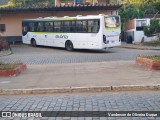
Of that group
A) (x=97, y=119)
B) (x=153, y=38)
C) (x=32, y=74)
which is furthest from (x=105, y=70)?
(x=153, y=38)

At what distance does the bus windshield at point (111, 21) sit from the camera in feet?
81.4

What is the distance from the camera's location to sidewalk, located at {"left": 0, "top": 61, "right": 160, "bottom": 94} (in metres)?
10.9

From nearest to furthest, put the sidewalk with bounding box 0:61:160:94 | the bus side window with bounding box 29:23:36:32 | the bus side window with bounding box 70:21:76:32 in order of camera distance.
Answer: the sidewalk with bounding box 0:61:160:94, the bus side window with bounding box 70:21:76:32, the bus side window with bounding box 29:23:36:32

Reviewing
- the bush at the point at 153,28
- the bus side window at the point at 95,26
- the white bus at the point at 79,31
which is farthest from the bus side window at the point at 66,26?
the bush at the point at 153,28

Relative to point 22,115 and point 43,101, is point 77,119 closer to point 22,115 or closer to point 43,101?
point 22,115

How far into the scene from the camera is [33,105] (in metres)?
8.63

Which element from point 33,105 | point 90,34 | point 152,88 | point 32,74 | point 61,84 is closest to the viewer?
point 33,105

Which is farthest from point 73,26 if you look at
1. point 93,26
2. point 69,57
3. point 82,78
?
point 82,78

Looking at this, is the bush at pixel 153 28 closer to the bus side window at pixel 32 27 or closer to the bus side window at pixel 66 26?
the bus side window at pixel 66 26

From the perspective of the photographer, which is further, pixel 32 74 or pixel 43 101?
pixel 32 74

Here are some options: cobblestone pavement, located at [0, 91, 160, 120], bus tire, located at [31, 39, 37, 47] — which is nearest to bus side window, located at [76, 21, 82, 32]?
bus tire, located at [31, 39, 37, 47]

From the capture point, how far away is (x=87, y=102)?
885 cm

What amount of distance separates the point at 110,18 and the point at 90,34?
195cm

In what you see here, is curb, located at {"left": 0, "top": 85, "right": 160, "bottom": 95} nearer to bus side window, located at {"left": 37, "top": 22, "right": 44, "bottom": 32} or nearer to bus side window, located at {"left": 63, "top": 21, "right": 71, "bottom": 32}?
bus side window, located at {"left": 63, "top": 21, "right": 71, "bottom": 32}
